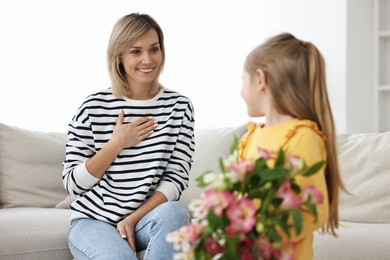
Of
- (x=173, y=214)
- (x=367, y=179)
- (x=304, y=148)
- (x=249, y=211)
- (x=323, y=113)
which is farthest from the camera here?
(x=367, y=179)

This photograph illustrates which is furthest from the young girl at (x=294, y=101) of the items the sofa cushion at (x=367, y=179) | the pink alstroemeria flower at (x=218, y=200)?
the sofa cushion at (x=367, y=179)

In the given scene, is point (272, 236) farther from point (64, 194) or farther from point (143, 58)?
point (64, 194)

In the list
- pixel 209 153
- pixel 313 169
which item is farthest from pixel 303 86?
pixel 209 153

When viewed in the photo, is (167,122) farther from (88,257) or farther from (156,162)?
(88,257)

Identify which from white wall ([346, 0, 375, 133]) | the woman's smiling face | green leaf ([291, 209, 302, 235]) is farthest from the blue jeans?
white wall ([346, 0, 375, 133])

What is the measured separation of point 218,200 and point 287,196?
13cm

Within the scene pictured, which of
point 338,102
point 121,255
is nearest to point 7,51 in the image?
point 338,102

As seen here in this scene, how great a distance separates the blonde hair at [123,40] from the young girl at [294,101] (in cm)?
80

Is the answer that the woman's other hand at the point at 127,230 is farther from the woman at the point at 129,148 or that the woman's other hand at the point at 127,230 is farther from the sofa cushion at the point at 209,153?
the sofa cushion at the point at 209,153

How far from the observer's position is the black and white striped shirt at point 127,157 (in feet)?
7.79

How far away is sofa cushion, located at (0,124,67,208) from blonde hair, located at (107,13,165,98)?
0.83 m

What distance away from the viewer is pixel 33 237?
2.56 m

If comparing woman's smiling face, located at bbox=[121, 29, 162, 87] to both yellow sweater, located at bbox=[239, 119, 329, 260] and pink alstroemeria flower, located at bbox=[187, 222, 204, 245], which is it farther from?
pink alstroemeria flower, located at bbox=[187, 222, 204, 245]

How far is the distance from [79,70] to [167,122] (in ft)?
6.66
